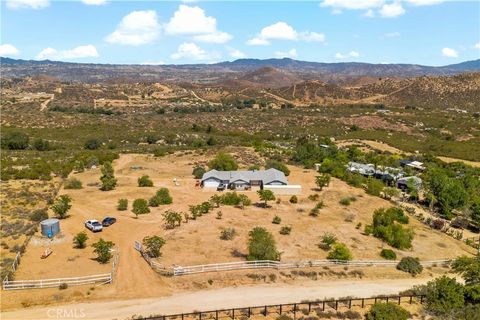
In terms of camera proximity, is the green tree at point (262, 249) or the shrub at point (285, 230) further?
the shrub at point (285, 230)

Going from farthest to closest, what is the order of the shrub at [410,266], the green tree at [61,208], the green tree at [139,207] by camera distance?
1. the green tree at [139,207]
2. the green tree at [61,208]
3. the shrub at [410,266]

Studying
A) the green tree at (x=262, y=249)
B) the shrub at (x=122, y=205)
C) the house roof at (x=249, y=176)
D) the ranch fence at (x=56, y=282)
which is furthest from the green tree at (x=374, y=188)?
the ranch fence at (x=56, y=282)

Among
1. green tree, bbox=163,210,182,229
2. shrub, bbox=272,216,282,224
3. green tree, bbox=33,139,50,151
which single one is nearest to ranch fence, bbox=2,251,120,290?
green tree, bbox=163,210,182,229

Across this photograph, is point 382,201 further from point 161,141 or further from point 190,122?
point 190,122

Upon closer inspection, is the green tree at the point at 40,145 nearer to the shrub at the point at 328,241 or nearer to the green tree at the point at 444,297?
the shrub at the point at 328,241

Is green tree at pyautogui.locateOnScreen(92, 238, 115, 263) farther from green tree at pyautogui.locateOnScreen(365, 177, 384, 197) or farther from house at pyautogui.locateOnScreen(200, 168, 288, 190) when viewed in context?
green tree at pyautogui.locateOnScreen(365, 177, 384, 197)

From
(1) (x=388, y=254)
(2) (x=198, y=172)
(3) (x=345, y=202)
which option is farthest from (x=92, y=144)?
(1) (x=388, y=254)
